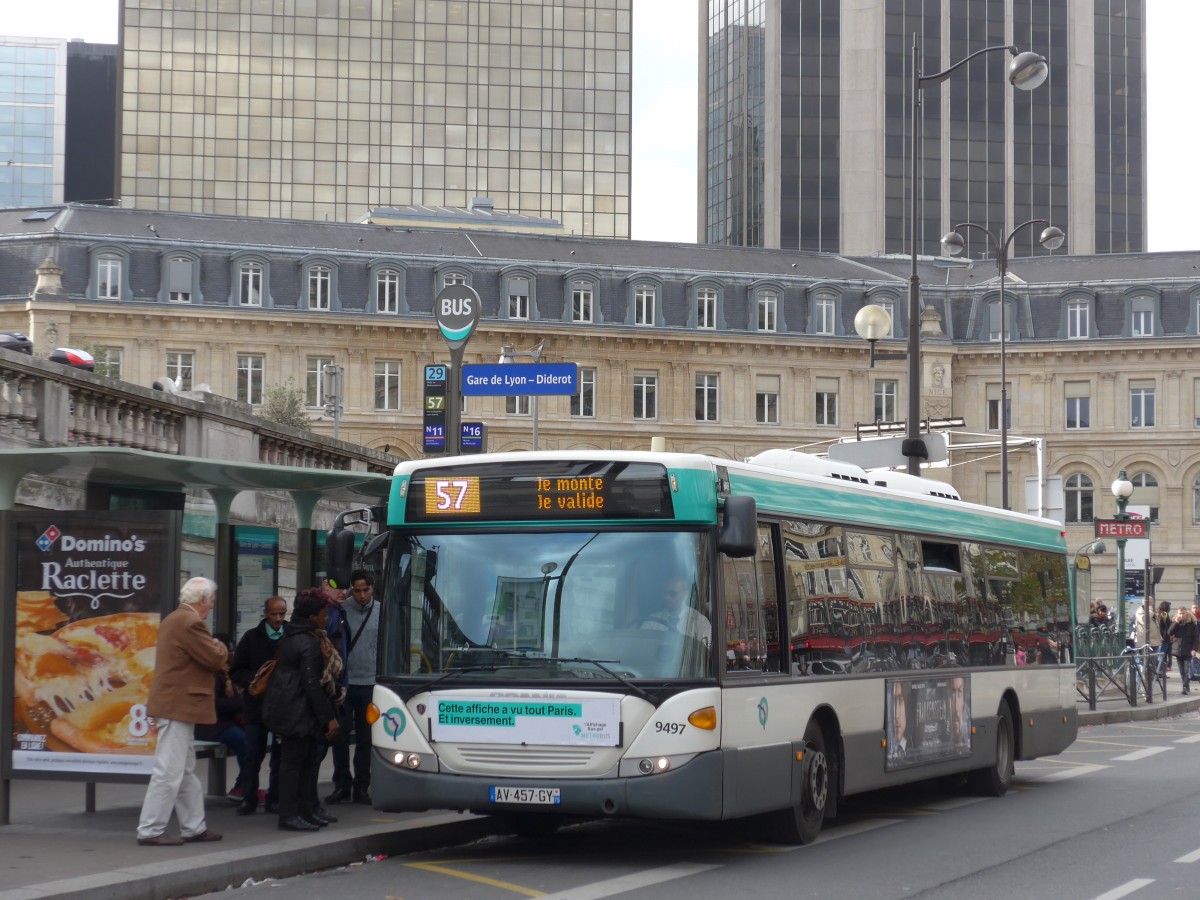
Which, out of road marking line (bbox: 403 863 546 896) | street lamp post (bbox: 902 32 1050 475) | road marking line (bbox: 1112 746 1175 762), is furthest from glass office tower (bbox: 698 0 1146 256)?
road marking line (bbox: 403 863 546 896)

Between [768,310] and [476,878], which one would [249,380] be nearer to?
[768,310]

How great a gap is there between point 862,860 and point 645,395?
63413 mm

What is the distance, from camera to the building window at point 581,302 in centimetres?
7369

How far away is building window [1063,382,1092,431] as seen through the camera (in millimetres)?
75250

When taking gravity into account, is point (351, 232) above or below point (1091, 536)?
above

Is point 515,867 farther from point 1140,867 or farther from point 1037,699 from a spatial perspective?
point 1037,699

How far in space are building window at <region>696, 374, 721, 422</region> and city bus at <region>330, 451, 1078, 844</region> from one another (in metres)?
61.9

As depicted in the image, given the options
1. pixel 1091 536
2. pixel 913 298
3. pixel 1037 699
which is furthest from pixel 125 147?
pixel 1037 699

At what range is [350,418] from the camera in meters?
70.6

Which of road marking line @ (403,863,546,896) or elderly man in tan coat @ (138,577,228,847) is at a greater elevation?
elderly man in tan coat @ (138,577,228,847)

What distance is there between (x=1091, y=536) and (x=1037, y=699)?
2427 inches

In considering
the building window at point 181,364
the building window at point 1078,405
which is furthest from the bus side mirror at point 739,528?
the building window at point 1078,405

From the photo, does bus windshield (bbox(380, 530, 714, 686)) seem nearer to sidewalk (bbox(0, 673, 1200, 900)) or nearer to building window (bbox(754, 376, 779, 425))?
sidewalk (bbox(0, 673, 1200, 900))

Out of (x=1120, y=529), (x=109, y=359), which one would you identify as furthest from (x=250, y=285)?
(x=1120, y=529)
